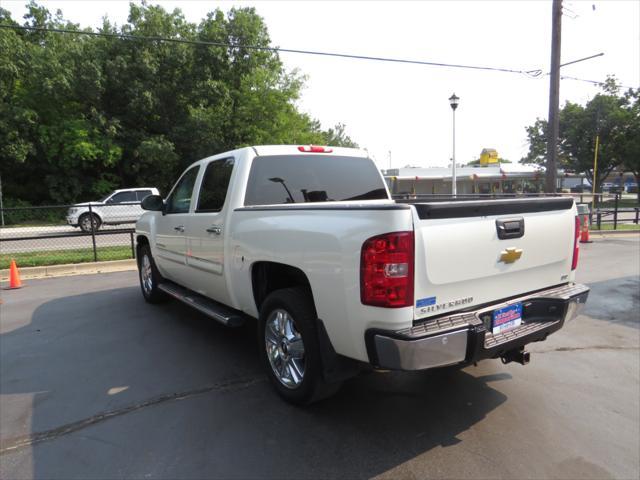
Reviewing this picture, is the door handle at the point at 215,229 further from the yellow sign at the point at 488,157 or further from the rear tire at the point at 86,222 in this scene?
the yellow sign at the point at 488,157

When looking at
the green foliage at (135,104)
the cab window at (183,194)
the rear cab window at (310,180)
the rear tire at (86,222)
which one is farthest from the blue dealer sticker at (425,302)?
the green foliage at (135,104)

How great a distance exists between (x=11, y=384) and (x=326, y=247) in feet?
10.9

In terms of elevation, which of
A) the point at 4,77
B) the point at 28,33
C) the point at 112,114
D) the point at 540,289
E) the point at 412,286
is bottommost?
the point at 540,289

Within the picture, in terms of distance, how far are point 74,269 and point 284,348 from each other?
872 centimetres

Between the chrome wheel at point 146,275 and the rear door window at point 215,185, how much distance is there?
2344mm

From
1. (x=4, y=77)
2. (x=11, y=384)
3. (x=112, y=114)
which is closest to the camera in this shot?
(x=11, y=384)

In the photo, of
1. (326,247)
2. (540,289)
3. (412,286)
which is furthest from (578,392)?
(326,247)

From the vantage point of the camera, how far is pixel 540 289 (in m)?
3.50

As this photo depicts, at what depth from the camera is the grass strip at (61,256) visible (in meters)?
10.6

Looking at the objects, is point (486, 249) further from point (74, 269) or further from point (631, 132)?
point (631, 132)

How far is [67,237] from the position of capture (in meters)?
12.3

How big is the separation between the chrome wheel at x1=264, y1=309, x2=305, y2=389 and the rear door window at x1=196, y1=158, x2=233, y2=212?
144cm

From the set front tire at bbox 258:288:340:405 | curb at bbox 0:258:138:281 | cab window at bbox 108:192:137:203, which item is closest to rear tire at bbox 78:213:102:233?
cab window at bbox 108:192:137:203

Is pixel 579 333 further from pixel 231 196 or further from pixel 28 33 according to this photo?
pixel 28 33
